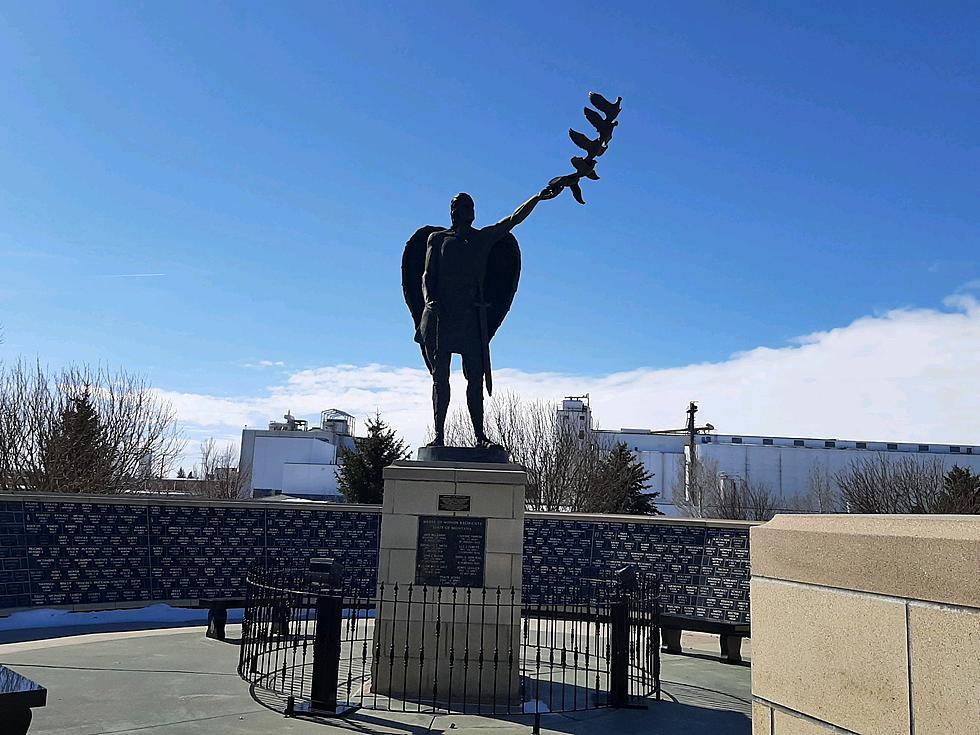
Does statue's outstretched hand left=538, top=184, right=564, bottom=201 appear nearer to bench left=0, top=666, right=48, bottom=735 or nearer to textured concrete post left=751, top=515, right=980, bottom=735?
textured concrete post left=751, top=515, right=980, bottom=735

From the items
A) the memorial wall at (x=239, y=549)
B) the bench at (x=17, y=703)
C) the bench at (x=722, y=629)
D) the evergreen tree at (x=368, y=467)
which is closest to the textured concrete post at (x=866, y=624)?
the bench at (x=17, y=703)

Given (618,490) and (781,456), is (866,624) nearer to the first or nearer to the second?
(618,490)

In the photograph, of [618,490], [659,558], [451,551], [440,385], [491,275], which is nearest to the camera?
[451,551]

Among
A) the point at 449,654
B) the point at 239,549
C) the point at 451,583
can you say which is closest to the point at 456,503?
the point at 451,583

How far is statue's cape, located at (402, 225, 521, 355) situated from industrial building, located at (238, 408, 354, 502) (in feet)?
120

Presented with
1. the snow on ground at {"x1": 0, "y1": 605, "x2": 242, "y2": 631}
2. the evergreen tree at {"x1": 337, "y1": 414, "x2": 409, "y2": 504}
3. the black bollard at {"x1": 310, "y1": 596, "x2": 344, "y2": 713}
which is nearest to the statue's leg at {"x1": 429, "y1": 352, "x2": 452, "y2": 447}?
the black bollard at {"x1": 310, "y1": 596, "x2": 344, "y2": 713}

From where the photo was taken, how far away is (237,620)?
1390cm

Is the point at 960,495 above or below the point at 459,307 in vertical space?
below

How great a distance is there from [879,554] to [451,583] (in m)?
5.98

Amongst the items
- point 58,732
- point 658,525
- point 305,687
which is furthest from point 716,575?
point 58,732

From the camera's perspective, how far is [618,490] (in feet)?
96.6

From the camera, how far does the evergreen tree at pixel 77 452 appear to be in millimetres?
24062

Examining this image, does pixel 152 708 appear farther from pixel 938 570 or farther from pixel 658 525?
pixel 658 525

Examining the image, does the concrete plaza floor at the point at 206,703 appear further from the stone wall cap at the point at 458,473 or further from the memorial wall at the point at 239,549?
the stone wall cap at the point at 458,473
